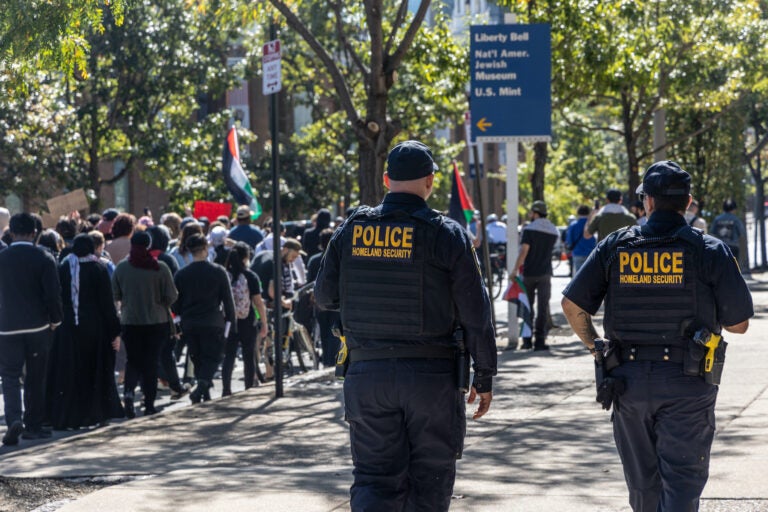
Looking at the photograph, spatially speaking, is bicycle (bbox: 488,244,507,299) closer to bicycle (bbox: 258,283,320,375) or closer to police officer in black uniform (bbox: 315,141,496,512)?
bicycle (bbox: 258,283,320,375)

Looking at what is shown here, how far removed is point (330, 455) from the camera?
904 cm

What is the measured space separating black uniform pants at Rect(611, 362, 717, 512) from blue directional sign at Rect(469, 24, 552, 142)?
35.1 feet

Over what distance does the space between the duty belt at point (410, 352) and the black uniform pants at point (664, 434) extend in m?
0.71

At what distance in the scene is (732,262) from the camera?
5598 mm

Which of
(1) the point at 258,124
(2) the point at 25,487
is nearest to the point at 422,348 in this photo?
(2) the point at 25,487

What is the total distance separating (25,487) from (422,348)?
11.4 feet

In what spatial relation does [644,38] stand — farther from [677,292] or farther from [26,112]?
[677,292]

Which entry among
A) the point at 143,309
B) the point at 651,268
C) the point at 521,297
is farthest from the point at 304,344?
the point at 651,268

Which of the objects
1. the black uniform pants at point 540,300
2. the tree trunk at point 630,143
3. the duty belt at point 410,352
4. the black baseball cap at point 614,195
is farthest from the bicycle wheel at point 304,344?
the tree trunk at point 630,143

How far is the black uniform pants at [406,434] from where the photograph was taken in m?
5.40

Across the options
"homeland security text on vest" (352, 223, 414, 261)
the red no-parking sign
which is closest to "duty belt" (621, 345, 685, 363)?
"homeland security text on vest" (352, 223, 414, 261)

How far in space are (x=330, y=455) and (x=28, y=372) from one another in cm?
293

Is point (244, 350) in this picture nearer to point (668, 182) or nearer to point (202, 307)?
point (202, 307)

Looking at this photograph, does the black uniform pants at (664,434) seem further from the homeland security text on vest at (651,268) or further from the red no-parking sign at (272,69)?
the red no-parking sign at (272,69)
